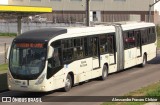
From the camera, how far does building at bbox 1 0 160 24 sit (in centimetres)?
9469

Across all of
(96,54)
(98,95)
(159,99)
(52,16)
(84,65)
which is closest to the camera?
(159,99)

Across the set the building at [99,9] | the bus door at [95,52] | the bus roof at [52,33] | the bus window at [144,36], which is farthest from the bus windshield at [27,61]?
the building at [99,9]

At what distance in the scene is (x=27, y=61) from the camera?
19.4 metres

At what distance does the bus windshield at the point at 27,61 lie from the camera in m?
19.3

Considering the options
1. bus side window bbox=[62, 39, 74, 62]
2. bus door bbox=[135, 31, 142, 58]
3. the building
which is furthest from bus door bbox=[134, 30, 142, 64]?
the building

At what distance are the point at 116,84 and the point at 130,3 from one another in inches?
3008

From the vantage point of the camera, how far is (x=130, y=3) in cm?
9800

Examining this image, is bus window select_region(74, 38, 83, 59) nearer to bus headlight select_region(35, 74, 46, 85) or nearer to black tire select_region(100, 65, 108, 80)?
black tire select_region(100, 65, 108, 80)

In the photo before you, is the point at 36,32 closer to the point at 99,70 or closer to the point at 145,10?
the point at 99,70

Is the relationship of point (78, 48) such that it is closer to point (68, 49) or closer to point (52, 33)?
point (68, 49)

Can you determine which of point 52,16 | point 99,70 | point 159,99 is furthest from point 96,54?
point 52,16

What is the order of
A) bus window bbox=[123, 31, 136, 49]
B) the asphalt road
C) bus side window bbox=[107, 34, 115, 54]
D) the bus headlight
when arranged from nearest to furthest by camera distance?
the bus headlight, the asphalt road, bus side window bbox=[107, 34, 115, 54], bus window bbox=[123, 31, 136, 49]

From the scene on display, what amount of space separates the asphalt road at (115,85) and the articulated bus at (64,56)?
418 mm

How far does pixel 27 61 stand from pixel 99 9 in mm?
81445
